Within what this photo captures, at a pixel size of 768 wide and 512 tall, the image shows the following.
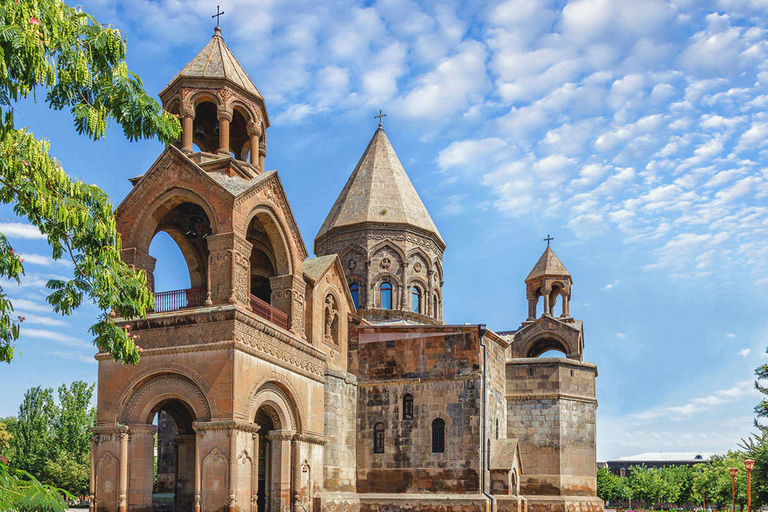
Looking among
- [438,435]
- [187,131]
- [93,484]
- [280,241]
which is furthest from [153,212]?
[438,435]

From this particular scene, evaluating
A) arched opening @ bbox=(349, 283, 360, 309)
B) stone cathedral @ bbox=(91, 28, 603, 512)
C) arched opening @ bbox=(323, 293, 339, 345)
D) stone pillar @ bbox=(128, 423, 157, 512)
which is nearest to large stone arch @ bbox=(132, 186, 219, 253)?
stone cathedral @ bbox=(91, 28, 603, 512)

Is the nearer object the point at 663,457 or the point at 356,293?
the point at 356,293

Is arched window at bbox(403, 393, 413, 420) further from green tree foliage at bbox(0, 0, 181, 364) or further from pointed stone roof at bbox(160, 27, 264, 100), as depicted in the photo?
green tree foliage at bbox(0, 0, 181, 364)

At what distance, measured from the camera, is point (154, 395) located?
17.8 m

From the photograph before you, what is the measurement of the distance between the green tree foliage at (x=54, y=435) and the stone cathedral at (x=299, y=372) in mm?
17302

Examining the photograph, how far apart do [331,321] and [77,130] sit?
14751 mm

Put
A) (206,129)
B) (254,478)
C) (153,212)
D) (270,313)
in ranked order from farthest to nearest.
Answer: (206,129), (270,313), (153,212), (254,478)

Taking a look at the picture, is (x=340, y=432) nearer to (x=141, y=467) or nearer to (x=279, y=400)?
(x=279, y=400)

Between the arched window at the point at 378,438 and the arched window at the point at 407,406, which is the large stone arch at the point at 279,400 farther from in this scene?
the arched window at the point at 407,406

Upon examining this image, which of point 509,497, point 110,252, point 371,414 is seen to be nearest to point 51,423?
point 371,414

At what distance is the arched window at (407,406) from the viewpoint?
76.9ft

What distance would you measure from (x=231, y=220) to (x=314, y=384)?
218 inches

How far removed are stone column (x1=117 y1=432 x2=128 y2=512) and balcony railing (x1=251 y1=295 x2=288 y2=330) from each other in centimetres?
420

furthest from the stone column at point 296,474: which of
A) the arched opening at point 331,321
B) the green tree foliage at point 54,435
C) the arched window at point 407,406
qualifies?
the green tree foliage at point 54,435
